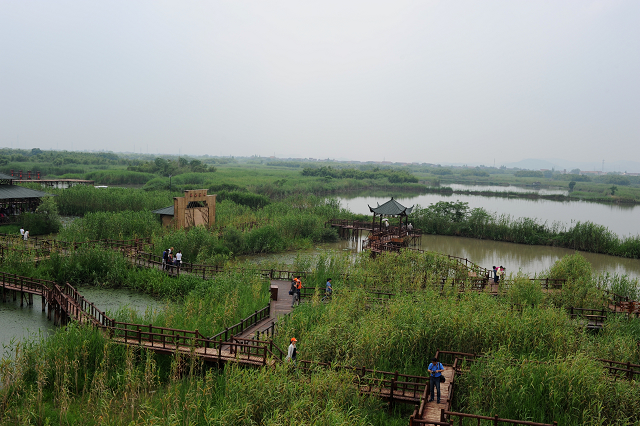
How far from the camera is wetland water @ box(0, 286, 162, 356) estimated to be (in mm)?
16641

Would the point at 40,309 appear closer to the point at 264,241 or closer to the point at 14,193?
the point at 264,241

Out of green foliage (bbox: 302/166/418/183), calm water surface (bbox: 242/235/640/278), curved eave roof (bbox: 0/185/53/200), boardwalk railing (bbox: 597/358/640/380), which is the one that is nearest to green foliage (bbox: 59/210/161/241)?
calm water surface (bbox: 242/235/640/278)

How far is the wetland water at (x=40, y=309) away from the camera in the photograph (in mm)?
16641

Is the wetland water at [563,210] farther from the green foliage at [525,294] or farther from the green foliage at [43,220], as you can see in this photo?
the green foliage at [525,294]

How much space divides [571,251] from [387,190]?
65.6m

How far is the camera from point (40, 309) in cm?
1977

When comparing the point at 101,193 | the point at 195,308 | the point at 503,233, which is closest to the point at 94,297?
the point at 195,308

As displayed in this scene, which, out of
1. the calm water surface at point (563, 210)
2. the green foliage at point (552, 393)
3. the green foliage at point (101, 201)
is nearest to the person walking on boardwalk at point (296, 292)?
the green foliage at point (552, 393)

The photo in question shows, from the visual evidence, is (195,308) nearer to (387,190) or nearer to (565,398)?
(565,398)

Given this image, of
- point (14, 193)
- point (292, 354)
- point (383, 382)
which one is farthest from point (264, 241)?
point (383, 382)

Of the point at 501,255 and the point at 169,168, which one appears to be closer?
the point at 501,255

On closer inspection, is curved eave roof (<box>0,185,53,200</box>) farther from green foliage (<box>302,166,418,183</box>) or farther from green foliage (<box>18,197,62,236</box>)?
green foliage (<box>302,166,418,183</box>)

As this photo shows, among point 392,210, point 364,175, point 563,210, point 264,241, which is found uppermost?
point 364,175

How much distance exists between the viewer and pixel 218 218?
38.7 metres
